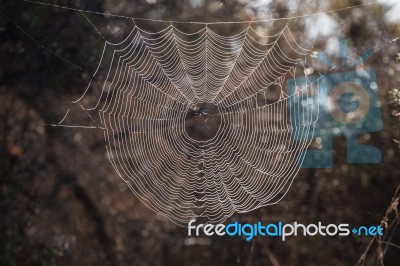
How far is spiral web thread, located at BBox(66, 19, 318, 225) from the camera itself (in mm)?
5664

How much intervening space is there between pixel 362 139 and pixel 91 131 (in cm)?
336

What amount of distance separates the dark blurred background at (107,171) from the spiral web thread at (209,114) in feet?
1.11

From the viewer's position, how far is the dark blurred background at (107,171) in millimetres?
6152

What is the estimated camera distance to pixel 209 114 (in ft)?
17.5

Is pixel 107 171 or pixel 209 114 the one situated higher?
pixel 209 114

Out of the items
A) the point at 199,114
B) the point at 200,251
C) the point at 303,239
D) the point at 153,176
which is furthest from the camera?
the point at 200,251

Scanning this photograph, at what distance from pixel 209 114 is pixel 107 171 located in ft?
8.80

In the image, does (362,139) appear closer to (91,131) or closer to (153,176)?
(153,176)

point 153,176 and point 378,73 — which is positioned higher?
point 378,73

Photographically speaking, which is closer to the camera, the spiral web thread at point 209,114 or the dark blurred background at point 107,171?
the spiral web thread at point 209,114

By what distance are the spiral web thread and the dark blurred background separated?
0.34 meters

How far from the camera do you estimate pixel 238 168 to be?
644 centimetres

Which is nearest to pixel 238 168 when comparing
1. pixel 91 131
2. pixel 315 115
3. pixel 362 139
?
pixel 315 115

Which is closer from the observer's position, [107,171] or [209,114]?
[209,114]
